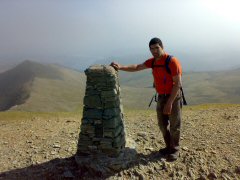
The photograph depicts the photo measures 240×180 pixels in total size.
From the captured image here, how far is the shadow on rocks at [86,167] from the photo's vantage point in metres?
11.3

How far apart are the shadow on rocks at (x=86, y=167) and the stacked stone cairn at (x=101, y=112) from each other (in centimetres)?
33

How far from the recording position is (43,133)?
17.6 m

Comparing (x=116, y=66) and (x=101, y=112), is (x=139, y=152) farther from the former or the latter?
(x=116, y=66)

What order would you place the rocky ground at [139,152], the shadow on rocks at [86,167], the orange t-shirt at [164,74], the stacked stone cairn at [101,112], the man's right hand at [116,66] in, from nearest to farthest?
the orange t-shirt at [164,74] < the stacked stone cairn at [101,112] < the shadow on rocks at [86,167] < the man's right hand at [116,66] < the rocky ground at [139,152]

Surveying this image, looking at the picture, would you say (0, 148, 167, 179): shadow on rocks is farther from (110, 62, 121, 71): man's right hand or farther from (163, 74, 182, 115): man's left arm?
(110, 62, 121, 71): man's right hand

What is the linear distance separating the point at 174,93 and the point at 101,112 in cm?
273

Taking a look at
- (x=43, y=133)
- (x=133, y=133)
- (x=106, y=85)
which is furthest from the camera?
(x=43, y=133)

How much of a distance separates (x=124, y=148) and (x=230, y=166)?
4.53 m

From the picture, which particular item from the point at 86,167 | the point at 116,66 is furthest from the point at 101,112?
the point at 86,167

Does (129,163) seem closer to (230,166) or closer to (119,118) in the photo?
(119,118)

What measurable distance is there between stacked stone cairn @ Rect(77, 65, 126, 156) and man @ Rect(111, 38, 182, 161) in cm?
82

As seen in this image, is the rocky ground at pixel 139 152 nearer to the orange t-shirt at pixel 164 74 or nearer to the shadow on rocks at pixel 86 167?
the shadow on rocks at pixel 86 167

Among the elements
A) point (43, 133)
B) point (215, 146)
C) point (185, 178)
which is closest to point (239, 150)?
point (215, 146)

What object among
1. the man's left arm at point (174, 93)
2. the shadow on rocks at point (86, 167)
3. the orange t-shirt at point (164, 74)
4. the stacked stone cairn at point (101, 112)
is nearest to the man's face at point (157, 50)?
the orange t-shirt at point (164, 74)
